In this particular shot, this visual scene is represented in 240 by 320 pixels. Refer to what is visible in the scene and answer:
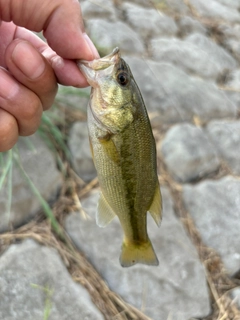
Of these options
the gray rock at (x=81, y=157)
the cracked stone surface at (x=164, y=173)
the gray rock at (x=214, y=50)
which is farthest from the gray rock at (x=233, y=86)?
the gray rock at (x=81, y=157)

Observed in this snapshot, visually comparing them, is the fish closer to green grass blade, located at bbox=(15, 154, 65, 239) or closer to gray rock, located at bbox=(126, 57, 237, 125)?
green grass blade, located at bbox=(15, 154, 65, 239)

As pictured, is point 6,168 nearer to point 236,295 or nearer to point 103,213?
point 103,213

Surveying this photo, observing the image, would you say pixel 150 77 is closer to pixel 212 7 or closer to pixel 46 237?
pixel 46 237

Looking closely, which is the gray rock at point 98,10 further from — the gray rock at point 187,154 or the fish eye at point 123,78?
the fish eye at point 123,78

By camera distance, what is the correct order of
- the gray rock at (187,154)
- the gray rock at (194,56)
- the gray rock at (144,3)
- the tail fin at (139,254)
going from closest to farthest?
the tail fin at (139,254), the gray rock at (187,154), the gray rock at (194,56), the gray rock at (144,3)

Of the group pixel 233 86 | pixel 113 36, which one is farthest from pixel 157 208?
pixel 233 86

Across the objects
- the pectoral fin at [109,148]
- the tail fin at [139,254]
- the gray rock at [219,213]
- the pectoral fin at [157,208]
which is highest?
the pectoral fin at [109,148]

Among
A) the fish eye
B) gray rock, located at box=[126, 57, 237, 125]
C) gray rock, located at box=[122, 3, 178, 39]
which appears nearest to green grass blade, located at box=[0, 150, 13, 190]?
the fish eye
